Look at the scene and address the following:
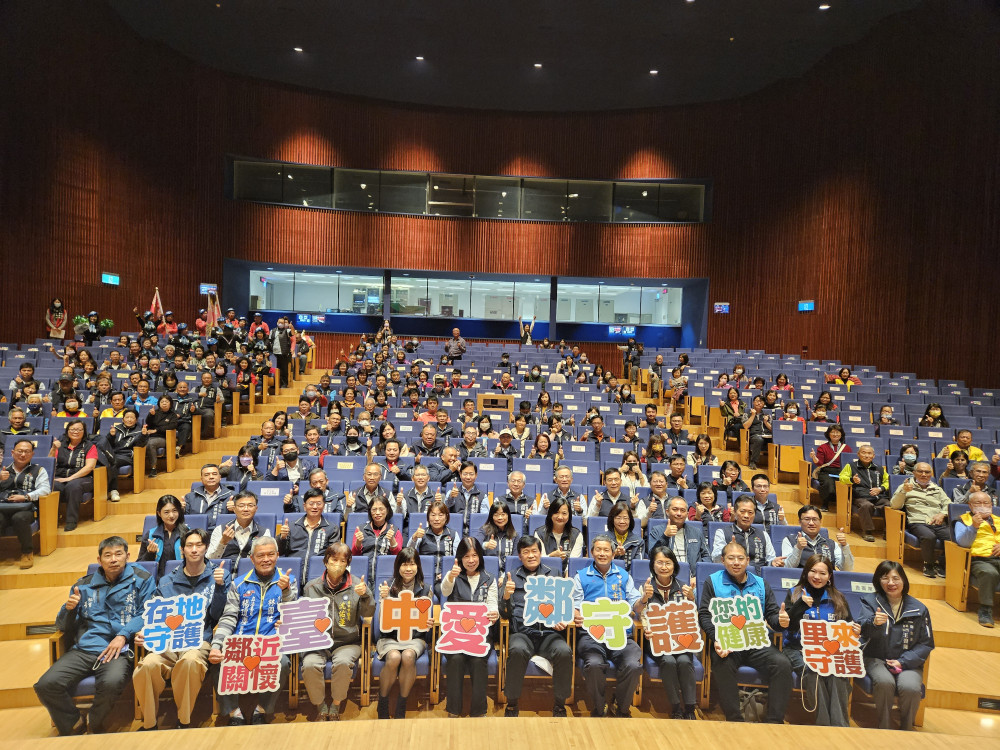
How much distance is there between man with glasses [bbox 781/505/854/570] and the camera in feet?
14.7

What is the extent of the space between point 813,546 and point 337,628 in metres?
3.14

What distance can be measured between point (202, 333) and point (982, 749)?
13517mm

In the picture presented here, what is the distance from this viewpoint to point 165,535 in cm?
434

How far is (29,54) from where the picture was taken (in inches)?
442

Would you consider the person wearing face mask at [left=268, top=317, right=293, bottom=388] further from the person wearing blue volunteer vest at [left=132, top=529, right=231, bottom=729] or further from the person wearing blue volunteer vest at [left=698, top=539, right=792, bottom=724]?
the person wearing blue volunteer vest at [left=698, top=539, right=792, bottom=724]

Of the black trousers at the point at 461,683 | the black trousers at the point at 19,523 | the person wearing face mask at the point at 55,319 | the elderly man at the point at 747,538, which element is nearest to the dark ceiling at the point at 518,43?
the person wearing face mask at the point at 55,319

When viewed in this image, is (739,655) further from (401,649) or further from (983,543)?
(983,543)

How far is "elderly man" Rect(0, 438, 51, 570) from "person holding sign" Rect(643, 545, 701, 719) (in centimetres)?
458

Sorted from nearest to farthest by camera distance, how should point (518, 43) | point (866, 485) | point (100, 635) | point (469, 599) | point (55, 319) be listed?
point (100, 635) → point (469, 599) → point (866, 485) → point (55, 319) → point (518, 43)

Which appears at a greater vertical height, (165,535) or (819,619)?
(165,535)

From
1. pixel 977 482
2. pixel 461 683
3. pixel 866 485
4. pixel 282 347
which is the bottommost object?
pixel 461 683

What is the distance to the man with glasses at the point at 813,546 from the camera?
14.7 ft

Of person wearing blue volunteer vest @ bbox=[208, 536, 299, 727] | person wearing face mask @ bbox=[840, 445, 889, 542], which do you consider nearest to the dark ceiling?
person wearing face mask @ bbox=[840, 445, 889, 542]

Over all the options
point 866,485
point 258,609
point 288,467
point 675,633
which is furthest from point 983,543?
point 288,467
